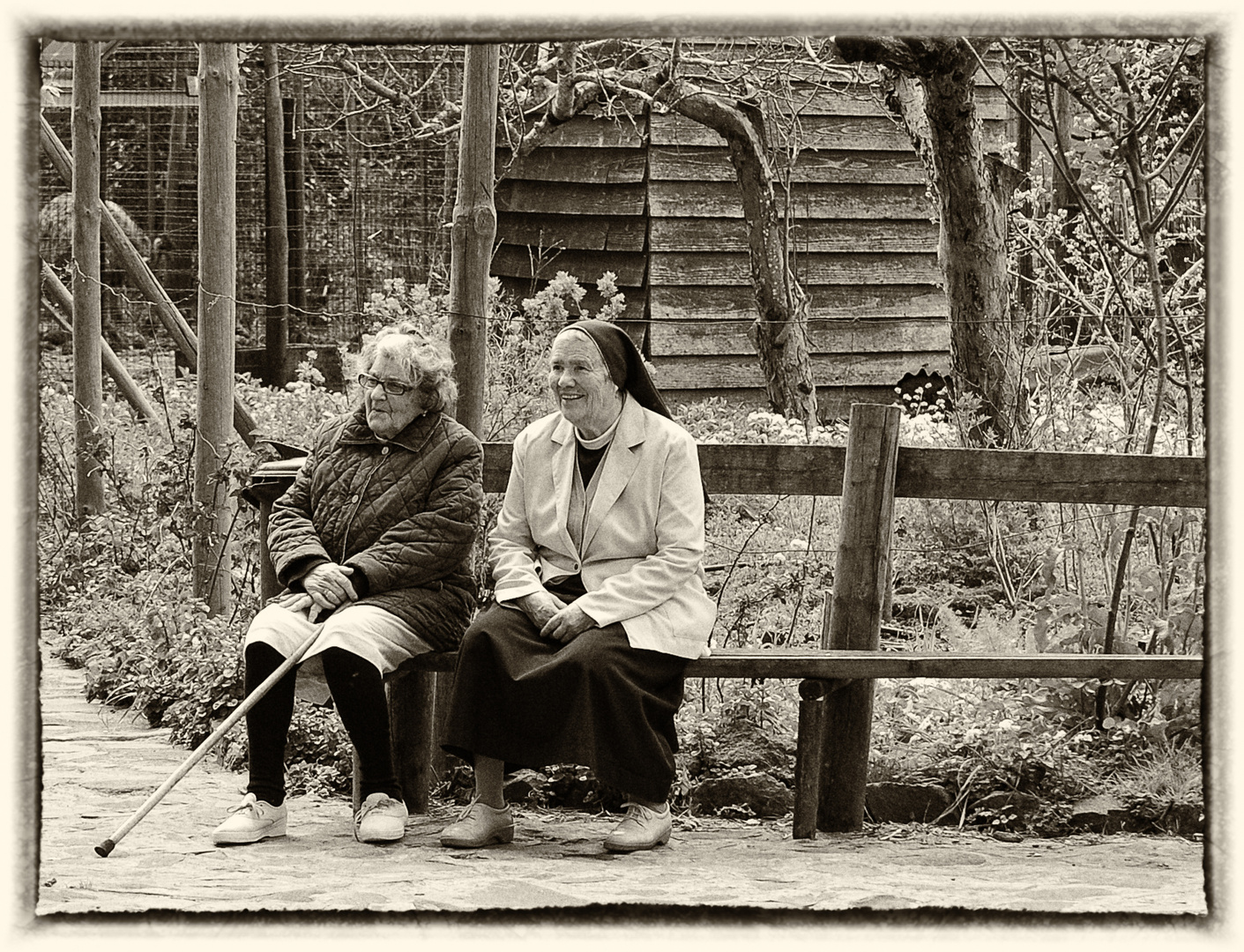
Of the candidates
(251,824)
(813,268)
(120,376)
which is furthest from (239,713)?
(813,268)

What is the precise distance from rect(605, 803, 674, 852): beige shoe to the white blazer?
0.46m

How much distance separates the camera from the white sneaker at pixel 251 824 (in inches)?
161

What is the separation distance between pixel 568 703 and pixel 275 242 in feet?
27.8

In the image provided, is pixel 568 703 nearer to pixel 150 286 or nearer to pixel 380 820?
pixel 380 820

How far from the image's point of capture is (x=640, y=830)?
4113 mm

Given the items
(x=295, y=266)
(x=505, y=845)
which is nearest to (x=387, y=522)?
(x=505, y=845)

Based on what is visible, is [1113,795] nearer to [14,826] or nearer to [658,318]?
[14,826]

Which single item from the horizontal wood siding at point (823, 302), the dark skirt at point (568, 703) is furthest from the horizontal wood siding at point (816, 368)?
the dark skirt at point (568, 703)

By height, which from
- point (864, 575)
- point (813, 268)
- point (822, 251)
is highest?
point (822, 251)

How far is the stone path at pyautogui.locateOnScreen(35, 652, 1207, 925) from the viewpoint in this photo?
352cm

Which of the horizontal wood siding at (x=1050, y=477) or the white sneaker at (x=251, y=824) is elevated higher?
the horizontal wood siding at (x=1050, y=477)

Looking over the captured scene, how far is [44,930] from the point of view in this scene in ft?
9.00

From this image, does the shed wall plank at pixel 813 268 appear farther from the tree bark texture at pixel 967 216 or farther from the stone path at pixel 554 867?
the stone path at pixel 554 867

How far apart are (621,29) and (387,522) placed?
6.89 feet
